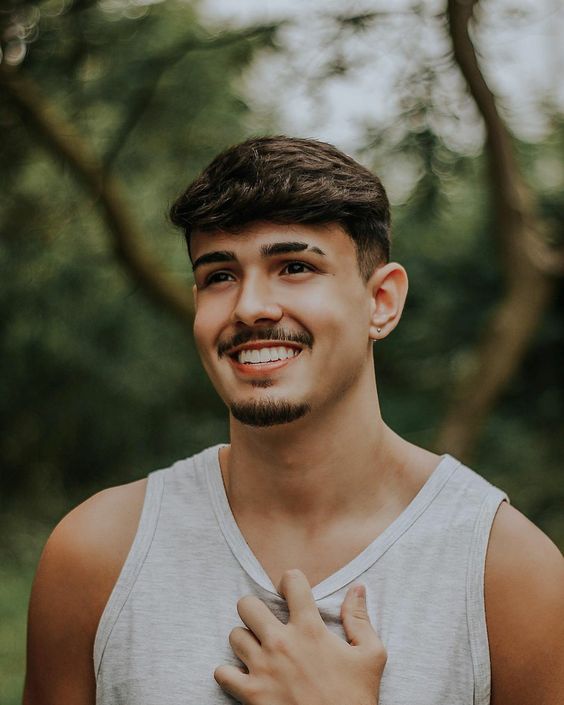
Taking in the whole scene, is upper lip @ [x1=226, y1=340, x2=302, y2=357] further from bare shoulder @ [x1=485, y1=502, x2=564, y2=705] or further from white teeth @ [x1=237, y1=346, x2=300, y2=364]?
bare shoulder @ [x1=485, y1=502, x2=564, y2=705]

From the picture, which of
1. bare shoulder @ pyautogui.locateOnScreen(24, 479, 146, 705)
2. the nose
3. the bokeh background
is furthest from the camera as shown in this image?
the bokeh background

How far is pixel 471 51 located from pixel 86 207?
2.31m

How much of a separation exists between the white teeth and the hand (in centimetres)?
39

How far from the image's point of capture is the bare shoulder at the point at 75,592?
1.84m

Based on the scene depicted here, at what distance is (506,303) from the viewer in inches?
195

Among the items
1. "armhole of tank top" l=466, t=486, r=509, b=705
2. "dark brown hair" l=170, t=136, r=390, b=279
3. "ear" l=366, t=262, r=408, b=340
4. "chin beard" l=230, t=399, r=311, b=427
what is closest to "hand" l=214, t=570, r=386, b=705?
"armhole of tank top" l=466, t=486, r=509, b=705

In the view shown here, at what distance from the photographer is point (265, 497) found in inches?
75.6

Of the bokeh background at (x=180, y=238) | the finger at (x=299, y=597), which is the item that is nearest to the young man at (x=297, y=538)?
the finger at (x=299, y=597)

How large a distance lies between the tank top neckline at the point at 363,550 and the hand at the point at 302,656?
5 cm

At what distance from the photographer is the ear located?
1.92 meters

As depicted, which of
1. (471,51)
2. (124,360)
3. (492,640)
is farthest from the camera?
(124,360)

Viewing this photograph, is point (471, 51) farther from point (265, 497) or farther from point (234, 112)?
point (265, 497)

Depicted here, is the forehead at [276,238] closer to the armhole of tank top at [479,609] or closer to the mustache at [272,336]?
the mustache at [272,336]

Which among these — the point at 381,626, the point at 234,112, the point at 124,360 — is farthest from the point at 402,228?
the point at 381,626
